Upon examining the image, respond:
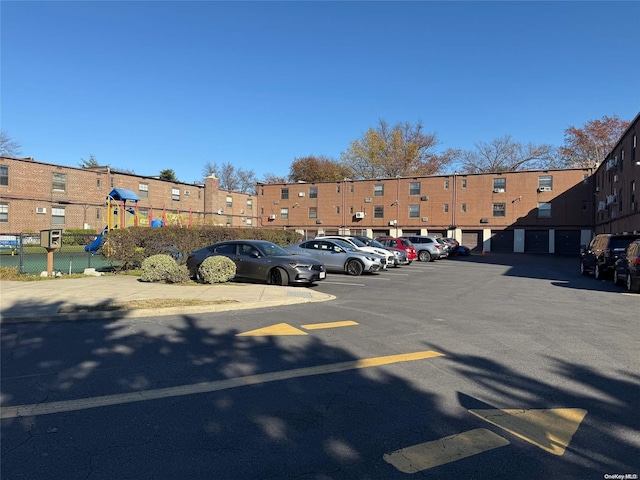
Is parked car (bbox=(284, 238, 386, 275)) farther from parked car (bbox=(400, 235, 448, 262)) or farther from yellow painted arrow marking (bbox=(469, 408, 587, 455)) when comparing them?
yellow painted arrow marking (bbox=(469, 408, 587, 455))

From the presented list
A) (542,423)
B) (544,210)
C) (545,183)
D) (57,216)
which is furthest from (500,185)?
(542,423)

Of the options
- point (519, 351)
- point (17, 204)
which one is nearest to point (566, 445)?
point (519, 351)

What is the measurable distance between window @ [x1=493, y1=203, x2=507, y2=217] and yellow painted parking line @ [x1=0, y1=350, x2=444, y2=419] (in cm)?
4241

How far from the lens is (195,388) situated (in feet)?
15.1

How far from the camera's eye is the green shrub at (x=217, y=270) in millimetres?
12477

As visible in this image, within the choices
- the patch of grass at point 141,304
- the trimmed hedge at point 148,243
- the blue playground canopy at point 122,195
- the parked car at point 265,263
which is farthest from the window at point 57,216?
the patch of grass at point 141,304

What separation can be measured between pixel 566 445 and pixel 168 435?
313 cm

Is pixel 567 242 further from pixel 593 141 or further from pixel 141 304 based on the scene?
pixel 141 304

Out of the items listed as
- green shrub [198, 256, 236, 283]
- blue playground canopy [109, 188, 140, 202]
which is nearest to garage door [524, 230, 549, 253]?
blue playground canopy [109, 188, 140, 202]

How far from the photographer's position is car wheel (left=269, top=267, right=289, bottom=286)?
13.0 m

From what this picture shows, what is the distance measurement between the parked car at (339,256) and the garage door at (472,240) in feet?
99.3

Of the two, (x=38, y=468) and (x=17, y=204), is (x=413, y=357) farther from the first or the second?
(x=17, y=204)

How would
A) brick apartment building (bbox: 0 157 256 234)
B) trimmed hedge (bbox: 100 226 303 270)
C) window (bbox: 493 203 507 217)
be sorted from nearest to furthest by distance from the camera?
trimmed hedge (bbox: 100 226 303 270)
brick apartment building (bbox: 0 157 256 234)
window (bbox: 493 203 507 217)

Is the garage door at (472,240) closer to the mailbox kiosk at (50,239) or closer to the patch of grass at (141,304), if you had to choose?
the mailbox kiosk at (50,239)
